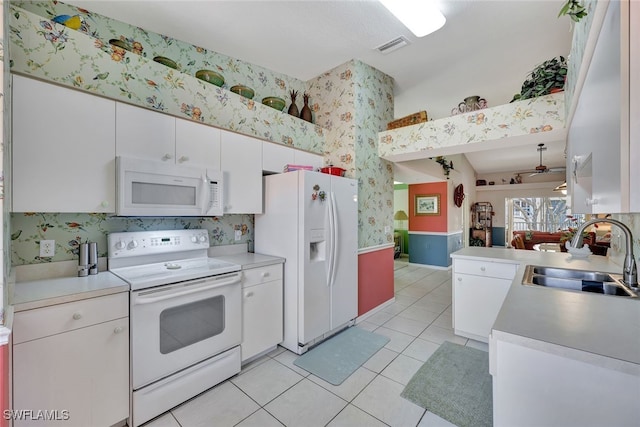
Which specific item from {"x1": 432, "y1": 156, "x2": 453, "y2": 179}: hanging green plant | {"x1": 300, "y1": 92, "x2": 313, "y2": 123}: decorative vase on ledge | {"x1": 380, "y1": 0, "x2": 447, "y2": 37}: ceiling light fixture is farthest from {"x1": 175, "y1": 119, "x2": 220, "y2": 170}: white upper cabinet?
{"x1": 432, "y1": 156, "x2": 453, "y2": 179}: hanging green plant

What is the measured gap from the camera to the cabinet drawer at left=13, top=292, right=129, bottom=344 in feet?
4.26

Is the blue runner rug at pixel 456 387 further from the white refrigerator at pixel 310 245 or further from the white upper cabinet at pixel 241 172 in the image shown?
the white upper cabinet at pixel 241 172

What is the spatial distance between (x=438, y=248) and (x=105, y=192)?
6142 mm

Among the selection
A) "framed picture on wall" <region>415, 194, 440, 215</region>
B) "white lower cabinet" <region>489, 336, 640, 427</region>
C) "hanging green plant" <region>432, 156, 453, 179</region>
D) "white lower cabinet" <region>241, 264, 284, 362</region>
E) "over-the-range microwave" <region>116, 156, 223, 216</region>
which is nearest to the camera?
"white lower cabinet" <region>489, 336, 640, 427</region>

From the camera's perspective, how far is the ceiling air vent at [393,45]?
8.86ft

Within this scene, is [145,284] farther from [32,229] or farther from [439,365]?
[439,365]

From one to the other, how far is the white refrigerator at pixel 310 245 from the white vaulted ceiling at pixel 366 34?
1.39m

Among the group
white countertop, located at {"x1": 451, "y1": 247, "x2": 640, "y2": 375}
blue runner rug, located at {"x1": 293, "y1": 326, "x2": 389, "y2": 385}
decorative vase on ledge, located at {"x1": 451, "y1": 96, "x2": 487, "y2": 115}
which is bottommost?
blue runner rug, located at {"x1": 293, "y1": 326, "x2": 389, "y2": 385}

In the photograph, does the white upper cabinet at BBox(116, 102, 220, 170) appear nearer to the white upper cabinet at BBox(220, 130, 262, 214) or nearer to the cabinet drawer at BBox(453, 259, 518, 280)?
the white upper cabinet at BBox(220, 130, 262, 214)

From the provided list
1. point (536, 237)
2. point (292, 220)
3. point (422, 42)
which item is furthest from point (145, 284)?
point (536, 237)

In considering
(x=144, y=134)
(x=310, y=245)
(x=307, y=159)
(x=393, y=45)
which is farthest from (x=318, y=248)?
(x=393, y=45)

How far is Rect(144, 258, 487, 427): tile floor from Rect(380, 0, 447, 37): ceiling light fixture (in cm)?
292

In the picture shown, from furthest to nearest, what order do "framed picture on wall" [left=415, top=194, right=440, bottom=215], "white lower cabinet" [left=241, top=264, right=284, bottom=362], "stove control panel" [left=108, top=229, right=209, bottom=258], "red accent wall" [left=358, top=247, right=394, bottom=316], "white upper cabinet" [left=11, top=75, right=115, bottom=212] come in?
"framed picture on wall" [left=415, top=194, right=440, bottom=215]
"red accent wall" [left=358, top=247, right=394, bottom=316]
"white lower cabinet" [left=241, top=264, right=284, bottom=362]
"stove control panel" [left=108, top=229, right=209, bottom=258]
"white upper cabinet" [left=11, top=75, right=115, bottom=212]

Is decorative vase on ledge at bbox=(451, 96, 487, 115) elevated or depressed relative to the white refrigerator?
elevated
